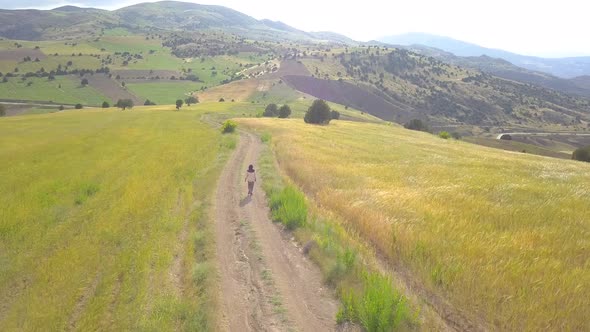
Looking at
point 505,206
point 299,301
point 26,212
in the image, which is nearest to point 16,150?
point 26,212

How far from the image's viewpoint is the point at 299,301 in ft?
35.6

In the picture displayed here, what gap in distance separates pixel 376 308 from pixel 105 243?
12897 millimetres

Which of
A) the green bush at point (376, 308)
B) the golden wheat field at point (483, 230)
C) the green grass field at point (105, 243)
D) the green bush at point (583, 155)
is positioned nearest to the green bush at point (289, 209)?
the golden wheat field at point (483, 230)

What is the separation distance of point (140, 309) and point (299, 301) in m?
4.77

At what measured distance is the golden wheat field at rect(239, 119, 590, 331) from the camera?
9.48m

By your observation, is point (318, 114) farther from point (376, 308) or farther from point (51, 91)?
point (51, 91)

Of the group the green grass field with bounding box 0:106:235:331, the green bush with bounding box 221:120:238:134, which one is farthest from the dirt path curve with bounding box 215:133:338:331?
the green bush with bounding box 221:120:238:134

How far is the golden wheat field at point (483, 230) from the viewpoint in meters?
9.48

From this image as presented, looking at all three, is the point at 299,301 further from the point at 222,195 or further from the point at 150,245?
the point at 222,195

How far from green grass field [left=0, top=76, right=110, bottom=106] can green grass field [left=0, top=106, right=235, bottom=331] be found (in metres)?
156

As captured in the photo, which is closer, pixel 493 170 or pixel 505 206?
pixel 505 206

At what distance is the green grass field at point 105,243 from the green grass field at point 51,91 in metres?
156

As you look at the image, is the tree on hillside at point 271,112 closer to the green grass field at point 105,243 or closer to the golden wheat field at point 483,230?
the green grass field at point 105,243

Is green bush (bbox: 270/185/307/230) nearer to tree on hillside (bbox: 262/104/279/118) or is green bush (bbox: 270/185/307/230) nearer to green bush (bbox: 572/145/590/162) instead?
green bush (bbox: 572/145/590/162)
